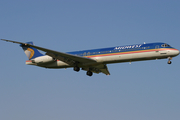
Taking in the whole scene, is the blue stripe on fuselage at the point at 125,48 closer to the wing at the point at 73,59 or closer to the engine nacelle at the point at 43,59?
the wing at the point at 73,59

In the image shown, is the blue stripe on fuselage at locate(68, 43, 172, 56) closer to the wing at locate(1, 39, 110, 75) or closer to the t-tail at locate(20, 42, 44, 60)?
the wing at locate(1, 39, 110, 75)

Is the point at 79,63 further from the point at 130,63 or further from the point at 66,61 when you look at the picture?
the point at 130,63

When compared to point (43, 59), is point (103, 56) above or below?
below

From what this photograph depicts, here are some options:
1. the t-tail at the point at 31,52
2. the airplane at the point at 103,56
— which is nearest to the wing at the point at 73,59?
the airplane at the point at 103,56

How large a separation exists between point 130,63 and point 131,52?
5.08ft

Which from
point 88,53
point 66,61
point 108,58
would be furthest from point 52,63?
point 108,58

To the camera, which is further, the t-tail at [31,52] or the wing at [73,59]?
the t-tail at [31,52]

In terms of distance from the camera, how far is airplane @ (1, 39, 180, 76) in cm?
3453

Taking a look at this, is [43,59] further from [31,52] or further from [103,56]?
[103,56]

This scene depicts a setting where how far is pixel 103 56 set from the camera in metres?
36.1

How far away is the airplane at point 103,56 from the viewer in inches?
1359

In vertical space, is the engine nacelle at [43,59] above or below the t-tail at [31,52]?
below

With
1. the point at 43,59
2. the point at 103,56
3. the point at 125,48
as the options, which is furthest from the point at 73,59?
the point at 125,48

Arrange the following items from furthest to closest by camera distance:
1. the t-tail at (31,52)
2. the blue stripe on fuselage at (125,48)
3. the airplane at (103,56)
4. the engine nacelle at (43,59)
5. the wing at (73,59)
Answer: the t-tail at (31,52), the engine nacelle at (43,59), the wing at (73,59), the blue stripe on fuselage at (125,48), the airplane at (103,56)
